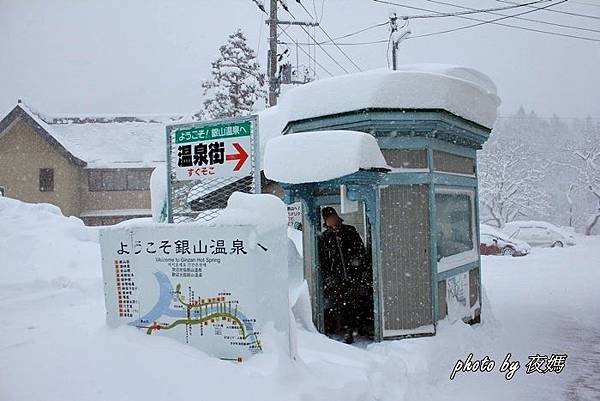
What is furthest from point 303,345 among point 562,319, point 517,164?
point 517,164

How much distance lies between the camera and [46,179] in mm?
24812

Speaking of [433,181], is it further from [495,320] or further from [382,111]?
[495,320]

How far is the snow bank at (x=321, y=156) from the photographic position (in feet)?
20.0

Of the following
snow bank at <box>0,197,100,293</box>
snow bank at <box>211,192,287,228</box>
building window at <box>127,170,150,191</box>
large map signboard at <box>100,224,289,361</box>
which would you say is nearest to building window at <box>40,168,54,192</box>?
building window at <box>127,170,150,191</box>

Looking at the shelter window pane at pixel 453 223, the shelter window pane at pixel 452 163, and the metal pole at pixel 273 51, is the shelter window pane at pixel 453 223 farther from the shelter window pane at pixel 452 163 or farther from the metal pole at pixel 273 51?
the metal pole at pixel 273 51

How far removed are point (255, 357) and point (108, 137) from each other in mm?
25420

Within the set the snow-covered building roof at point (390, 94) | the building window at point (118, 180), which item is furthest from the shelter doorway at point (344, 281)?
the building window at point (118, 180)

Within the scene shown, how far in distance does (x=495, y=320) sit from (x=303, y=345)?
15.6ft

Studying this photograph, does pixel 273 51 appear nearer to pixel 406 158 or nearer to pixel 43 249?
pixel 43 249

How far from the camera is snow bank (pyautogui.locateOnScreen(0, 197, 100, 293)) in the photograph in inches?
371

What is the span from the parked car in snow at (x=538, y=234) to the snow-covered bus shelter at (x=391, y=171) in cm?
1891

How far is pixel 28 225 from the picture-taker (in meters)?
12.9

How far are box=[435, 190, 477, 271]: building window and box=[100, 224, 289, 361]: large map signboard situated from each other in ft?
11.9

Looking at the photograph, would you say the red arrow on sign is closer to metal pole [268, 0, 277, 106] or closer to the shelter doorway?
the shelter doorway
